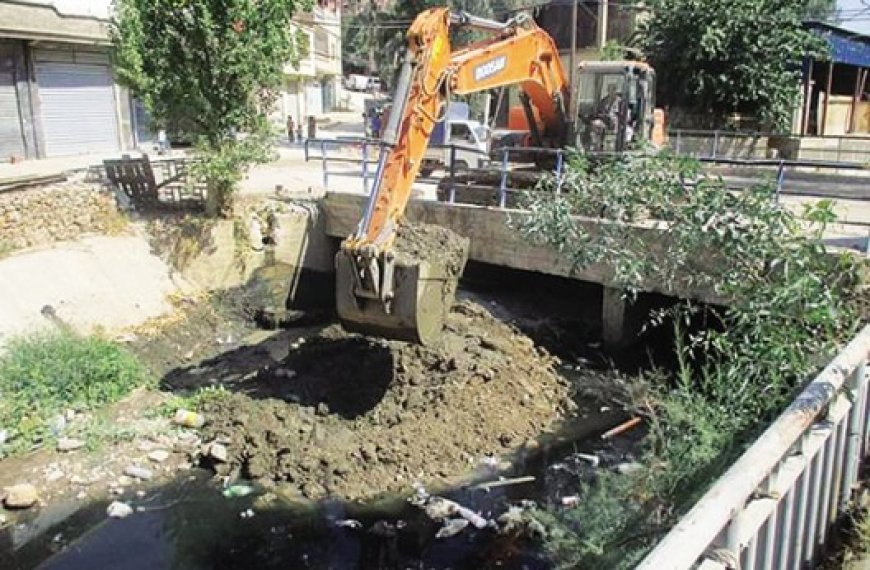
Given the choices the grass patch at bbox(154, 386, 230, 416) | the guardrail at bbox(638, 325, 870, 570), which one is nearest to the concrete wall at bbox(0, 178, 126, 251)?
the grass patch at bbox(154, 386, 230, 416)

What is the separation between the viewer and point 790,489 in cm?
285

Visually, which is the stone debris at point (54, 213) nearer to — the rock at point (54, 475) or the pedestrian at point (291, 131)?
the rock at point (54, 475)

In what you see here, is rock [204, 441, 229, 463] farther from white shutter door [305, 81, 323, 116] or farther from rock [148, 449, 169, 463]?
white shutter door [305, 81, 323, 116]

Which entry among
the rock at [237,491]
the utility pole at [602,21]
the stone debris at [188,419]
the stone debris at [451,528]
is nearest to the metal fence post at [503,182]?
the stone debris at [188,419]

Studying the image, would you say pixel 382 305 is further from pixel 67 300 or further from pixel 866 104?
pixel 866 104

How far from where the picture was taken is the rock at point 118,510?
25.2 feet

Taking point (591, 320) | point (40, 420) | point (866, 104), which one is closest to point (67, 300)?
point (40, 420)

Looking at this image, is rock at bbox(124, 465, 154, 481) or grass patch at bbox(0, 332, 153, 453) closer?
rock at bbox(124, 465, 154, 481)

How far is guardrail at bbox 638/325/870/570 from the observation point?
2.22 metres

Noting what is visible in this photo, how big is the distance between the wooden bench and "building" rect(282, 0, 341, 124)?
1669 cm

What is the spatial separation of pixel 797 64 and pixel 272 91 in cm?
1678

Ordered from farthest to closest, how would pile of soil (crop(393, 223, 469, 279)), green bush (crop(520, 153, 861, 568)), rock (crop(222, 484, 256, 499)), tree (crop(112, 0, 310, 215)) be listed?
tree (crop(112, 0, 310, 215)) → pile of soil (crop(393, 223, 469, 279)) → rock (crop(222, 484, 256, 499)) → green bush (crop(520, 153, 861, 568))

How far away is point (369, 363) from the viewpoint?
10008 mm

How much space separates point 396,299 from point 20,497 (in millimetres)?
4342
